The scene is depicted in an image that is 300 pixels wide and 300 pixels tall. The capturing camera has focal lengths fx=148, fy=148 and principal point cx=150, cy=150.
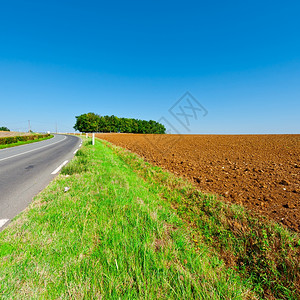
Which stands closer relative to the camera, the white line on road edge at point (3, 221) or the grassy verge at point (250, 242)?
the grassy verge at point (250, 242)

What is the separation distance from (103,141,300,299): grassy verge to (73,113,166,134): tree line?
313 feet

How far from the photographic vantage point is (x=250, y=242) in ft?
7.27

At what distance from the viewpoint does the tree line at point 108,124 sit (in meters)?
92.8

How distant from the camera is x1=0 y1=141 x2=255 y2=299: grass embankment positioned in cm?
138

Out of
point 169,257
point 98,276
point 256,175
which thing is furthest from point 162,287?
point 256,175

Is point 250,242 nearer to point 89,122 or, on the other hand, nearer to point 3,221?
point 3,221

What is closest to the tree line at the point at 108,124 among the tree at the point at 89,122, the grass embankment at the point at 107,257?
the tree at the point at 89,122

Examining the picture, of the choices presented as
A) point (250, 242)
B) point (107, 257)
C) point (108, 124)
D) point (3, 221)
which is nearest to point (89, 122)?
point (108, 124)

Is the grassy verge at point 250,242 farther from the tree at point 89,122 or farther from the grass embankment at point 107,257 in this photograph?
the tree at point 89,122

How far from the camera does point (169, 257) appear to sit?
70.7 inches

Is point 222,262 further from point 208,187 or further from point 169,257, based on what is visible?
point 208,187

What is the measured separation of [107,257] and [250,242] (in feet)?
6.78

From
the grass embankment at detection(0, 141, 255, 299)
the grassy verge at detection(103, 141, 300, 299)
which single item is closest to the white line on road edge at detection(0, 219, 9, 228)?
the grass embankment at detection(0, 141, 255, 299)

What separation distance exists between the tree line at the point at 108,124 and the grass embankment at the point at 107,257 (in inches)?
3756
